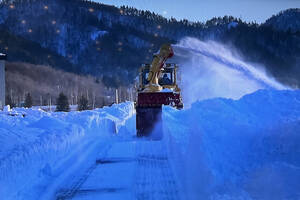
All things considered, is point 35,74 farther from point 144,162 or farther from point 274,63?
point 144,162

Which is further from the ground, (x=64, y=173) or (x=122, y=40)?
(x=122, y=40)

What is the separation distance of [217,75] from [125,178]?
55.5 ft

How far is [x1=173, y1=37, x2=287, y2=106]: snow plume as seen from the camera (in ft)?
48.3

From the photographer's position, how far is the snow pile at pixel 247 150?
2768 millimetres

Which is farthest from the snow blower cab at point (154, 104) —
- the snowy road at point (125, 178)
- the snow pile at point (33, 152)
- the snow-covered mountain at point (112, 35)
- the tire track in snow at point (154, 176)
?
the snow-covered mountain at point (112, 35)

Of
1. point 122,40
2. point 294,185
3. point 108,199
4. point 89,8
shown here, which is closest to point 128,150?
point 108,199

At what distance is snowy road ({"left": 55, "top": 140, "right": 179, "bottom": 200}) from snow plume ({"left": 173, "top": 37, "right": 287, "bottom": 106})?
6.65 meters

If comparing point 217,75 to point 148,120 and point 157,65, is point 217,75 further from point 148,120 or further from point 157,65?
point 148,120

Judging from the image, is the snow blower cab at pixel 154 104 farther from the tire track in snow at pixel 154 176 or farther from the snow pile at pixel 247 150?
the snow pile at pixel 247 150

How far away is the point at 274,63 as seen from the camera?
115 metres

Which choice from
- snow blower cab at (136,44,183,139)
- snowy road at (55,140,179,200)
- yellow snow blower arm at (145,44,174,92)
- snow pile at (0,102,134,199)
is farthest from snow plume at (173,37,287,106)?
snowy road at (55,140,179,200)

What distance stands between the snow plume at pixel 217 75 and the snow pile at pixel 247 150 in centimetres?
879

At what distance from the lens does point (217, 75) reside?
73.6ft

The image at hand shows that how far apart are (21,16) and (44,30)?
12.0 metres
